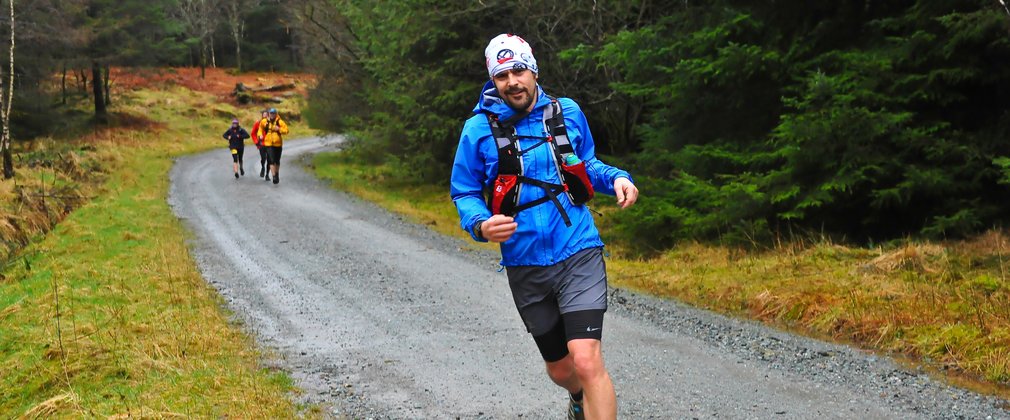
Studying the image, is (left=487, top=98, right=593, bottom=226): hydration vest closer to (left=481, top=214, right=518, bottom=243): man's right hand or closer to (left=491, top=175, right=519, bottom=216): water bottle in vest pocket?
(left=491, top=175, right=519, bottom=216): water bottle in vest pocket

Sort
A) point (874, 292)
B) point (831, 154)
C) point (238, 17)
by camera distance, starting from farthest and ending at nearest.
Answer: point (238, 17) → point (831, 154) → point (874, 292)

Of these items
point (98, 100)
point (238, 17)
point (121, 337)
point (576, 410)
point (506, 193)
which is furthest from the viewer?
point (238, 17)

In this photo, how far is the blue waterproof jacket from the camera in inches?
150

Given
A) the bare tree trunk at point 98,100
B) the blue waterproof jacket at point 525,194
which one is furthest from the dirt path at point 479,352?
the bare tree trunk at point 98,100

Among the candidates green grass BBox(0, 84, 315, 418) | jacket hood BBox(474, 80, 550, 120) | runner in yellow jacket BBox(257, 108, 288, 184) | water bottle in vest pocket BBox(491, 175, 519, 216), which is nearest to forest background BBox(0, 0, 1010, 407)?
water bottle in vest pocket BBox(491, 175, 519, 216)

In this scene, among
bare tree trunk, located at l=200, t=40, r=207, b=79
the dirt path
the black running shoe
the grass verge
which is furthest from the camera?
bare tree trunk, located at l=200, t=40, r=207, b=79

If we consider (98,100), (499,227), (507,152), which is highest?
A: (507,152)

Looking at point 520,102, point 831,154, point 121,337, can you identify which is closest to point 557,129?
point 520,102

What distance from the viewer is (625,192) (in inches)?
150

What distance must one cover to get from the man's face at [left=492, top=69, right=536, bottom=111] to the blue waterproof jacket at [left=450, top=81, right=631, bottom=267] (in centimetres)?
4

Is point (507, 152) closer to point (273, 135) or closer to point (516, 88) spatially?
point (516, 88)

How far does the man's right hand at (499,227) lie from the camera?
359 cm

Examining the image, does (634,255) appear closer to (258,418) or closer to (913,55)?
(913,55)

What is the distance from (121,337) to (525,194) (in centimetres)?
488
